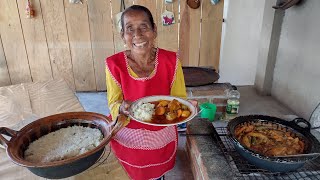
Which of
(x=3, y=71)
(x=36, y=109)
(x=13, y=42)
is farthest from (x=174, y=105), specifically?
(x=3, y=71)

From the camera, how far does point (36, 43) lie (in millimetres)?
3506

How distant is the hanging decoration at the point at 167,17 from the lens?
11.6ft

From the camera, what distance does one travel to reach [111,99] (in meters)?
1.38

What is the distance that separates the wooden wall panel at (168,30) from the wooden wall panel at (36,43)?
1564 mm

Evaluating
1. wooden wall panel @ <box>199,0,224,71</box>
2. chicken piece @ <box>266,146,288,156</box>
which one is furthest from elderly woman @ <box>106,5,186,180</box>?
wooden wall panel @ <box>199,0,224,71</box>

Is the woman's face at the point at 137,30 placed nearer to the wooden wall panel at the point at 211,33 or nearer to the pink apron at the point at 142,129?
the pink apron at the point at 142,129

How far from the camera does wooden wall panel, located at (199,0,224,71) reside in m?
3.58

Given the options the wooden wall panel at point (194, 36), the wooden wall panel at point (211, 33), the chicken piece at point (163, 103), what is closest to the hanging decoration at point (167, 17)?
the wooden wall panel at point (194, 36)

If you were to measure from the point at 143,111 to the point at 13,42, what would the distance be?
2990 mm

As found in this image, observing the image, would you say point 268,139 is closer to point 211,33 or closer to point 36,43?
point 211,33

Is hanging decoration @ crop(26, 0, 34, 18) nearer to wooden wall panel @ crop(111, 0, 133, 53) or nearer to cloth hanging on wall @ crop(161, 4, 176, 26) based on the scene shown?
wooden wall panel @ crop(111, 0, 133, 53)

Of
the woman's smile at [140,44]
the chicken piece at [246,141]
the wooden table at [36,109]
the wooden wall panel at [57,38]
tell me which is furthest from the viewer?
the wooden wall panel at [57,38]

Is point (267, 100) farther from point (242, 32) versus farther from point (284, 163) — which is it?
point (284, 163)

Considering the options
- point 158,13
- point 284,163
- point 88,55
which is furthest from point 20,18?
point 284,163
